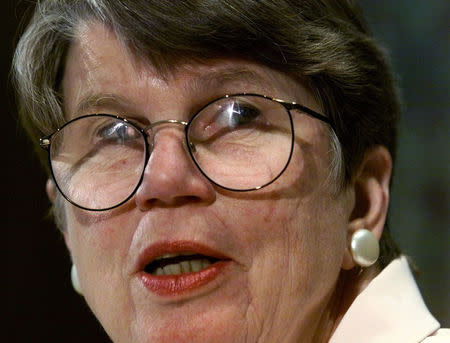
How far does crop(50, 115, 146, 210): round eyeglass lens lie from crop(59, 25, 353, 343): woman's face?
0.03 m

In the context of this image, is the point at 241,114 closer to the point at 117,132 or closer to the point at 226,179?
the point at 226,179

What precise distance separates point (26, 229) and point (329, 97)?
4.34ft

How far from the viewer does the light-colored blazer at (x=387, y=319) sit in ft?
4.77

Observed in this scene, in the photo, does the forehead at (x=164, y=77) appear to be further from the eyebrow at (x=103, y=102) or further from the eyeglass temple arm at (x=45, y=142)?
the eyeglass temple arm at (x=45, y=142)

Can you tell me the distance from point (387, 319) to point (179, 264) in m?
0.40

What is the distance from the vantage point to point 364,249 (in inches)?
60.7

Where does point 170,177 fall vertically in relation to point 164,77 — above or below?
below

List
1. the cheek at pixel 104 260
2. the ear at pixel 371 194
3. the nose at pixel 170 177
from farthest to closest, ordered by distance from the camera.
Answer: the ear at pixel 371 194, the cheek at pixel 104 260, the nose at pixel 170 177

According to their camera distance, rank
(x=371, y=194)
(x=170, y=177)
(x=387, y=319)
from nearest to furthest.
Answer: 1. (x=170, y=177)
2. (x=387, y=319)
3. (x=371, y=194)

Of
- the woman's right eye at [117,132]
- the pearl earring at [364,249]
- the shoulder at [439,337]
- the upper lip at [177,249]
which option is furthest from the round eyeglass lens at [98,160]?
the shoulder at [439,337]

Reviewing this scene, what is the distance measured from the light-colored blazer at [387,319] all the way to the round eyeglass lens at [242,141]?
0.99 feet

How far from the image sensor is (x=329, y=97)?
153cm

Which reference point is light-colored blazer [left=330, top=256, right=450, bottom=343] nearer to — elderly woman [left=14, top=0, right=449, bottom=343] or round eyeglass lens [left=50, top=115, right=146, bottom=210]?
elderly woman [left=14, top=0, right=449, bottom=343]

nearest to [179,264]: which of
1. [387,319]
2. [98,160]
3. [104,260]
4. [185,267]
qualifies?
[185,267]
